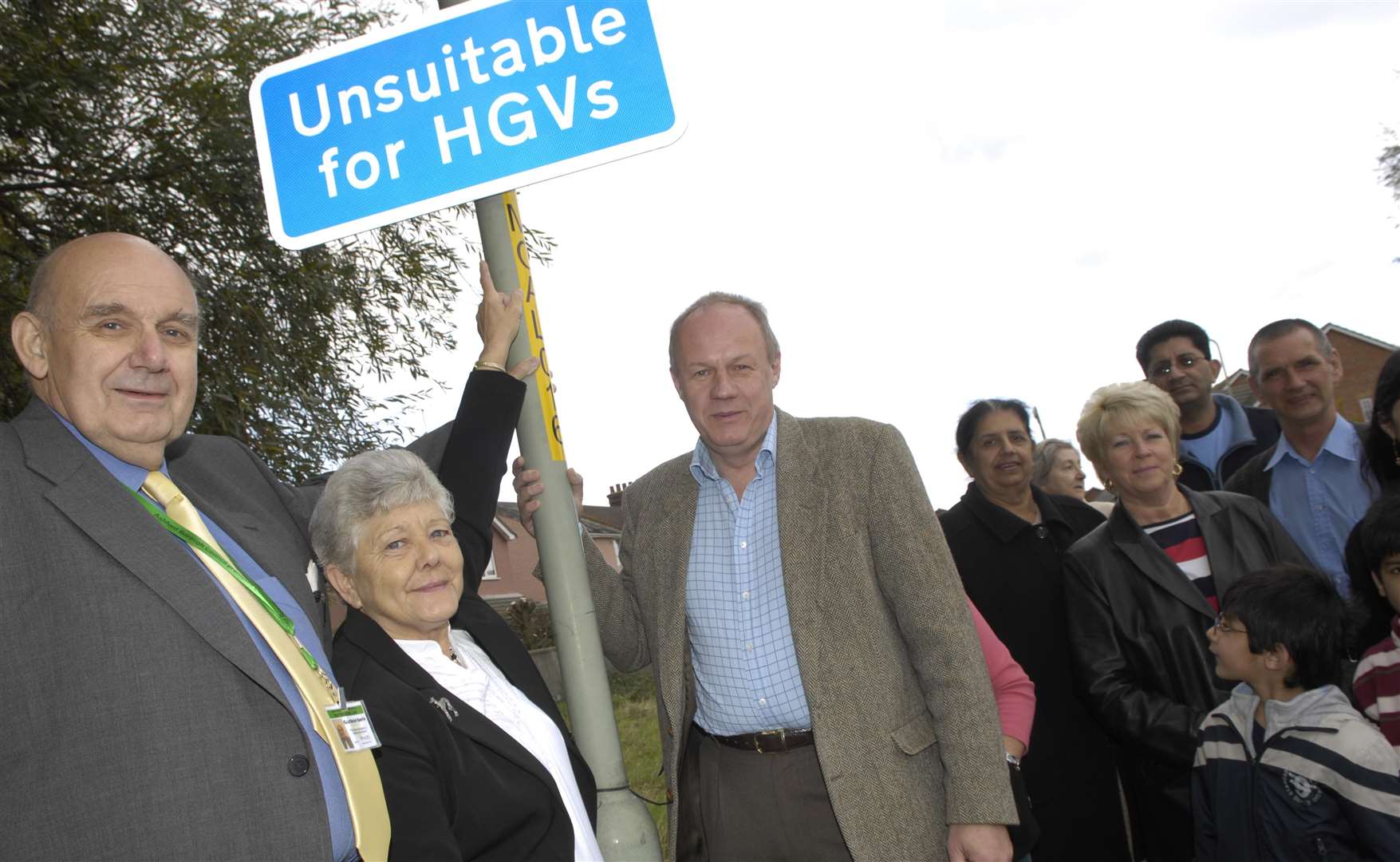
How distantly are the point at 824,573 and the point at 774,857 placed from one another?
0.78m

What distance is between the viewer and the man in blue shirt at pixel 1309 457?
4086 millimetres

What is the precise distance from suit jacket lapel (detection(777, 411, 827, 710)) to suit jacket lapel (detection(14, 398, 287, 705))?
A: 1.33 m

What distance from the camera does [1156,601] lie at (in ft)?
12.3

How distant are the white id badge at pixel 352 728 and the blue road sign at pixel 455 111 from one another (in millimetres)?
1081

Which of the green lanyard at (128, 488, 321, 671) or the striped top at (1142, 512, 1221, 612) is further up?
the green lanyard at (128, 488, 321, 671)

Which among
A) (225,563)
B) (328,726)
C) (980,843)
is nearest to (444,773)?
(328,726)

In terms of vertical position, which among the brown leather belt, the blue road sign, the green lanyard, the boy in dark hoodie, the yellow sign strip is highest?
the blue road sign

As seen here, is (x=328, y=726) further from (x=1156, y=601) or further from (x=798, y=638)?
(x=1156, y=601)

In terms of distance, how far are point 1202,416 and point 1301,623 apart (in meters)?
1.84

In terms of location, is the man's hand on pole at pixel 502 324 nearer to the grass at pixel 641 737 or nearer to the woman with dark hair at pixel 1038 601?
the woman with dark hair at pixel 1038 601

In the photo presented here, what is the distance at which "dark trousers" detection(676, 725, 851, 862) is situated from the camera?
277 centimetres

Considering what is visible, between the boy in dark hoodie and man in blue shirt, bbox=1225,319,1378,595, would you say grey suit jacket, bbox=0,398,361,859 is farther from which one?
man in blue shirt, bbox=1225,319,1378,595

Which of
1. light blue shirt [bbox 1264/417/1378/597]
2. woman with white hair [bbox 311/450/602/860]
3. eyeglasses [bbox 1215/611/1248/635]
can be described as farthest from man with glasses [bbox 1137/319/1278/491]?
woman with white hair [bbox 311/450/602/860]

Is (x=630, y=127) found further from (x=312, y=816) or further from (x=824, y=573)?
(x=312, y=816)
